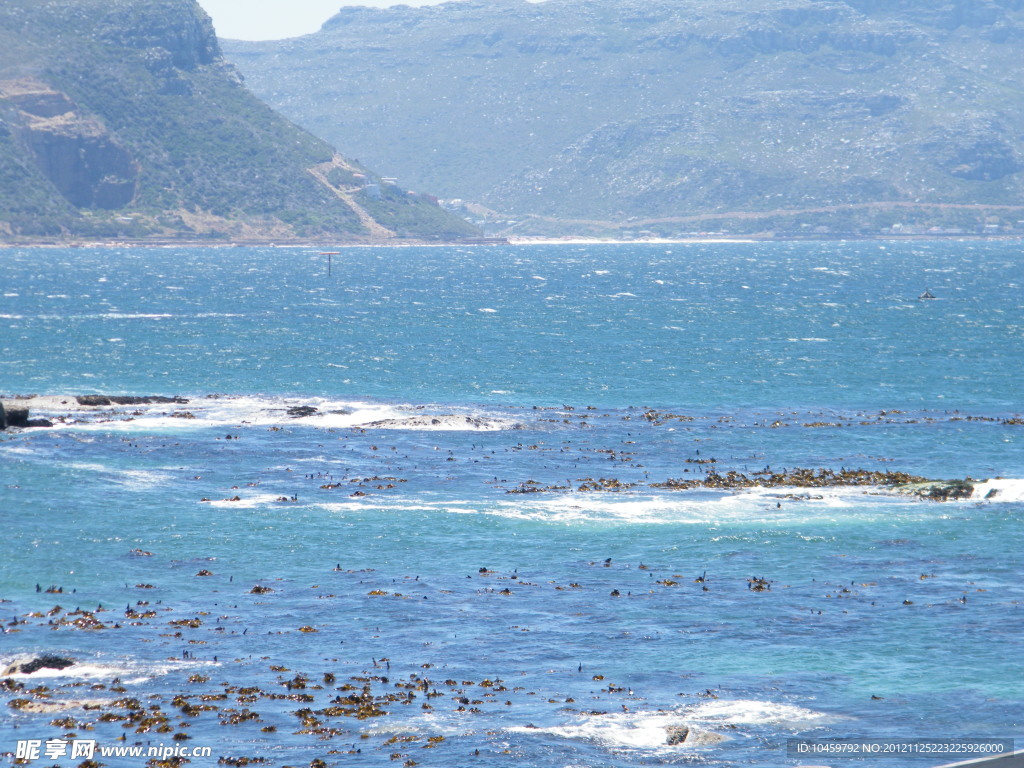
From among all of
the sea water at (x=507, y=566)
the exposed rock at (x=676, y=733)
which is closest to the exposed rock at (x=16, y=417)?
the sea water at (x=507, y=566)

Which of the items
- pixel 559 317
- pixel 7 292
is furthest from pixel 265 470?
pixel 7 292

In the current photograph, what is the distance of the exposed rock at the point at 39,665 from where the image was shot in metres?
32.1

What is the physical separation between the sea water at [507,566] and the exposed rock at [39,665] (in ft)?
0.99

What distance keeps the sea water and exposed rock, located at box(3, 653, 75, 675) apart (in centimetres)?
30

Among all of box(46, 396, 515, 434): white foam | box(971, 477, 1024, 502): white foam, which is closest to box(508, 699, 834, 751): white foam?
box(971, 477, 1024, 502): white foam

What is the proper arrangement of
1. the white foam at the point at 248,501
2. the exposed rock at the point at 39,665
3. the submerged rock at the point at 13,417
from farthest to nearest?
the submerged rock at the point at 13,417
the white foam at the point at 248,501
the exposed rock at the point at 39,665

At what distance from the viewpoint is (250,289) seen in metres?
193

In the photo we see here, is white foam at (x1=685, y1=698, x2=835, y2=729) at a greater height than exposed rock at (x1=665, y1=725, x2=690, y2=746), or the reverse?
exposed rock at (x1=665, y1=725, x2=690, y2=746)

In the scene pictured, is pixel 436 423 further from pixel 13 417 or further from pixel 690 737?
pixel 690 737

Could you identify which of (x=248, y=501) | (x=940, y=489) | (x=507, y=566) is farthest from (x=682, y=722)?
(x=940, y=489)

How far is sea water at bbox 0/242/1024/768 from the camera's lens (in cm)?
2980

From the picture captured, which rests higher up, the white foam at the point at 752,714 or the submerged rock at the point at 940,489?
the submerged rock at the point at 940,489

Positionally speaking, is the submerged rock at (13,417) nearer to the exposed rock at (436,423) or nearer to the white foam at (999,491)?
the exposed rock at (436,423)

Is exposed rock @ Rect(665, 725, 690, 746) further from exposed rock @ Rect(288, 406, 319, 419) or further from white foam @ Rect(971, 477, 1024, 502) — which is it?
exposed rock @ Rect(288, 406, 319, 419)
